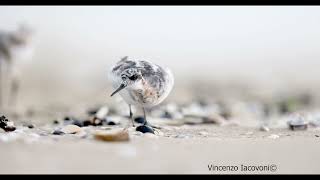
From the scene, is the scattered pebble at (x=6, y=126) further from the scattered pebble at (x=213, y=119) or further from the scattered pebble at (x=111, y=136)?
the scattered pebble at (x=213, y=119)

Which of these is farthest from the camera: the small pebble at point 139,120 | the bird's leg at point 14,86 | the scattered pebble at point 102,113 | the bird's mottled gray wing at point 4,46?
the bird's leg at point 14,86

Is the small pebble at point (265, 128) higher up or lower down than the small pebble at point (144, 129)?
higher up

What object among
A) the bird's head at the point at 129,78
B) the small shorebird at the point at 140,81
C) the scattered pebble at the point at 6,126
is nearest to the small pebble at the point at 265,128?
the small shorebird at the point at 140,81

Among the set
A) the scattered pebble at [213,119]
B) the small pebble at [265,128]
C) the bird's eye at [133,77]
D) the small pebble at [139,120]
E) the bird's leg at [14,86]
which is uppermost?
the bird's leg at [14,86]

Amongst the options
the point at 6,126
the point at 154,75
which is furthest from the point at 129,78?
the point at 6,126

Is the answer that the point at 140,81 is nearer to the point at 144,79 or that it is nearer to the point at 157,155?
the point at 144,79

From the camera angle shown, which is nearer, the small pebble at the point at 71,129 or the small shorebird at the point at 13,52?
the small pebble at the point at 71,129
